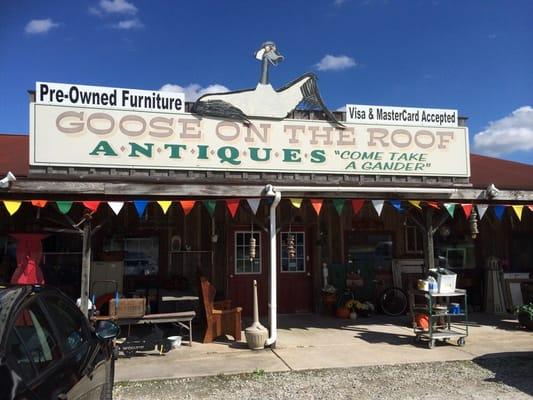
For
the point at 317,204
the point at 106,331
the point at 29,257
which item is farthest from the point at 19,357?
the point at 29,257

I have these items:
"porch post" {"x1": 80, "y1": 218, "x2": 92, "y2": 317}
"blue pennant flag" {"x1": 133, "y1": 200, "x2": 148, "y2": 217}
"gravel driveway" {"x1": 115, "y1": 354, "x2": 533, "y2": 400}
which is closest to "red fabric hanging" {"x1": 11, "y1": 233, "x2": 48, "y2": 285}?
"porch post" {"x1": 80, "y1": 218, "x2": 92, "y2": 317}

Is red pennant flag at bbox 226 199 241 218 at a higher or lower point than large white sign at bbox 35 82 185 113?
lower

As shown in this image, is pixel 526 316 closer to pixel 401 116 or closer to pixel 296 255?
pixel 401 116

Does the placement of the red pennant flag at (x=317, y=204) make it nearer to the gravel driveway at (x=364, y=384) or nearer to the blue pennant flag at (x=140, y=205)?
the gravel driveway at (x=364, y=384)

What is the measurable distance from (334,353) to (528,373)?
8.94ft

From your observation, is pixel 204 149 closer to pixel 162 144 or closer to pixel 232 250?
pixel 162 144

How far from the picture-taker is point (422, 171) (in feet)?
32.4

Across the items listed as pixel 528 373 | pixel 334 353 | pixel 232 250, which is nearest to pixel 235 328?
pixel 334 353

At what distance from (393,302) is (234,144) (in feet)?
18.7

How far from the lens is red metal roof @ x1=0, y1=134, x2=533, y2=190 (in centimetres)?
995

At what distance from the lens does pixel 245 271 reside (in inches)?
463

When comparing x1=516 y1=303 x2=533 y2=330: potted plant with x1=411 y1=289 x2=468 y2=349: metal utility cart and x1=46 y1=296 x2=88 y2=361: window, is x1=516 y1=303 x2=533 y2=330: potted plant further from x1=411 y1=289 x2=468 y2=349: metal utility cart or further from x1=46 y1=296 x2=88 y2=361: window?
x1=46 y1=296 x2=88 y2=361: window

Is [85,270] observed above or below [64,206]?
below

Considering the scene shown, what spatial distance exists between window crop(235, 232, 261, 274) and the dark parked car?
7527 millimetres
